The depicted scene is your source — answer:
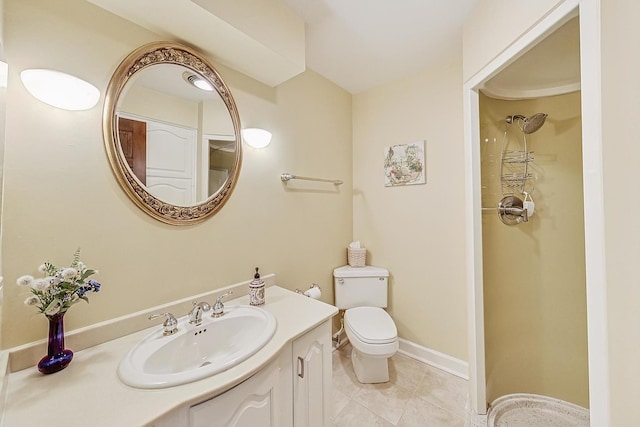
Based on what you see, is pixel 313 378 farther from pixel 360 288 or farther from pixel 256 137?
pixel 256 137

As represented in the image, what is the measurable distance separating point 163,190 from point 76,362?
0.73m

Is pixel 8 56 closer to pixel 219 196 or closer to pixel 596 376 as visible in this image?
pixel 219 196

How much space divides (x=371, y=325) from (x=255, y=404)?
3.54 feet

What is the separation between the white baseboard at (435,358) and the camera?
1765 millimetres

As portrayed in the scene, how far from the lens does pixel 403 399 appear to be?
1.55 meters

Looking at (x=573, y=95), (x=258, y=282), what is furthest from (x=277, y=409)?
(x=573, y=95)

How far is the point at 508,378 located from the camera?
160 cm

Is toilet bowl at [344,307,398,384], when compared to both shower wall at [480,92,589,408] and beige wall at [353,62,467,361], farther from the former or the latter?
shower wall at [480,92,589,408]

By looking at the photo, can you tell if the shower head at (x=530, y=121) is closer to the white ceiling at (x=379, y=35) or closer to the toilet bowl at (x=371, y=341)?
the white ceiling at (x=379, y=35)

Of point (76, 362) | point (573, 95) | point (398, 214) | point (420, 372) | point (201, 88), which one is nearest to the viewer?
point (76, 362)

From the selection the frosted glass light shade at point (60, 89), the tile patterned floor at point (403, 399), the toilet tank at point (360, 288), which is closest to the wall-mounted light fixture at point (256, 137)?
the frosted glass light shade at point (60, 89)

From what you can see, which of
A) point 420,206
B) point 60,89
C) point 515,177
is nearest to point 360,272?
point 420,206

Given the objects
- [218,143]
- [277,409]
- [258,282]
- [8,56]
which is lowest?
[277,409]

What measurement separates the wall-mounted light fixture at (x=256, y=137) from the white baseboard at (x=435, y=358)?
2117 millimetres
